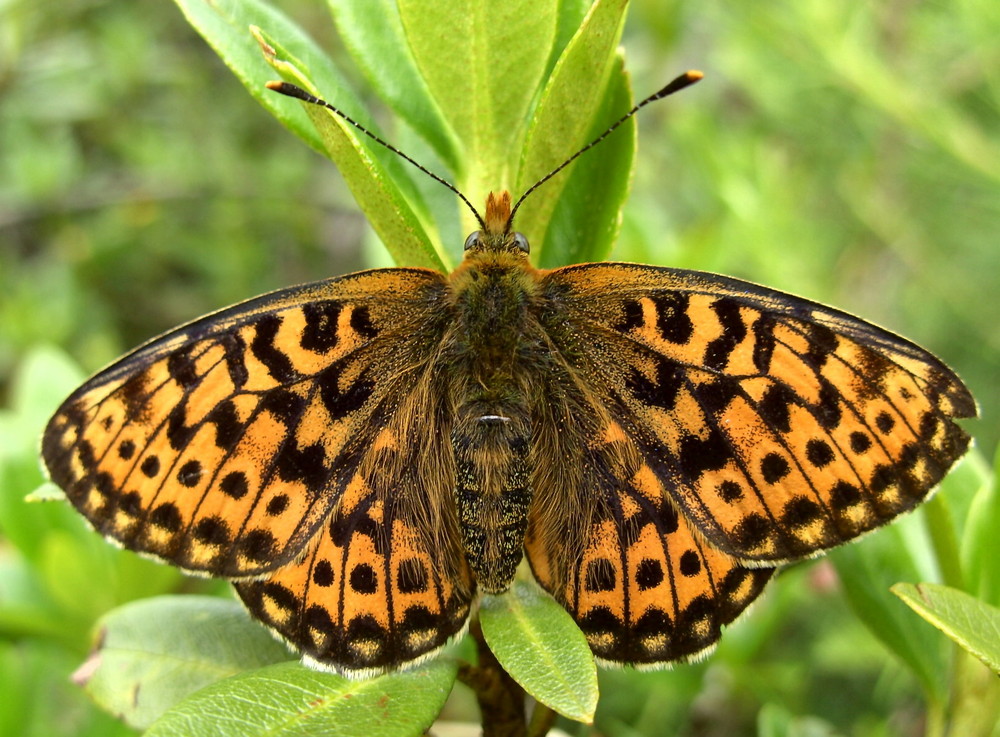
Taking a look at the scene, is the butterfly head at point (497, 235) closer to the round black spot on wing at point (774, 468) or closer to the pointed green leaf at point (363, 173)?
the pointed green leaf at point (363, 173)

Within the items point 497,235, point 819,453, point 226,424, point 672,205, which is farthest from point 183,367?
point 672,205

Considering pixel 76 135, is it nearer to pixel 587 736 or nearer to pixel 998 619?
pixel 587 736

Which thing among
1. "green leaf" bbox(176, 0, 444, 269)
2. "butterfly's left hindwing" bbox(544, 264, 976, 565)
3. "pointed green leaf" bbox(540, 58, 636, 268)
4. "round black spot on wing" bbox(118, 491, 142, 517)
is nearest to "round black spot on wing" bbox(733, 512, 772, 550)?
"butterfly's left hindwing" bbox(544, 264, 976, 565)

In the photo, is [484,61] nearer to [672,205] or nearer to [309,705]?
[309,705]

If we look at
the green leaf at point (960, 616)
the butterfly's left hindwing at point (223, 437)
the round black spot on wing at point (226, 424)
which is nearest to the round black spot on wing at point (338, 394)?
the butterfly's left hindwing at point (223, 437)

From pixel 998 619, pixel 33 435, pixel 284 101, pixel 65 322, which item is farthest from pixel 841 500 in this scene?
pixel 65 322

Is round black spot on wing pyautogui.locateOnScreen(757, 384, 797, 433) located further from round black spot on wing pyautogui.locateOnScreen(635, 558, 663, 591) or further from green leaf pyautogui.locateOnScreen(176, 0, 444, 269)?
green leaf pyautogui.locateOnScreen(176, 0, 444, 269)
